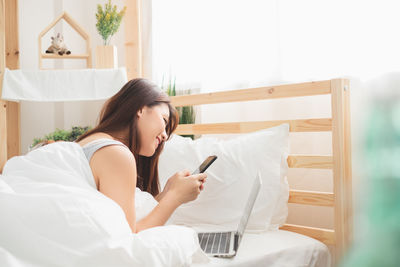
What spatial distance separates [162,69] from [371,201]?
6.47ft

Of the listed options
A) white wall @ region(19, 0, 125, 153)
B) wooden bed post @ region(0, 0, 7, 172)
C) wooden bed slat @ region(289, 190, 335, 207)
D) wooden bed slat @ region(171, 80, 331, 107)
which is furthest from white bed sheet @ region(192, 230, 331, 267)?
white wall @ region(19, 0, 125, 153)

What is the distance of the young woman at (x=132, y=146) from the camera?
0.94m

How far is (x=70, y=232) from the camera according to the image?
2.48 ft

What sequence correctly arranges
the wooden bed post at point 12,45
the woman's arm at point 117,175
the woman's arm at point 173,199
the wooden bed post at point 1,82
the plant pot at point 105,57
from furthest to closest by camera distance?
the wooden bed post at point 12,45, the plant pot at point 105,57, the wooden bed post at point 1,82, the woman's arm at point 173,199, the woman's arm at point 117,175

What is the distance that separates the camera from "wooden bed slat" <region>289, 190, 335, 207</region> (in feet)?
4.04

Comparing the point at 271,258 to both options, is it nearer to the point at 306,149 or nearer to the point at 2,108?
the point at 306,149

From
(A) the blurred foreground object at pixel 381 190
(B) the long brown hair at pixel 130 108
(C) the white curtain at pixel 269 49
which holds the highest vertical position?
(C) the white curtain at pixel 269 49

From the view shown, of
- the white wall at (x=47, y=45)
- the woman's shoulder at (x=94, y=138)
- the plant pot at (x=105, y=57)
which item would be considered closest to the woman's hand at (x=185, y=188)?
the woman's shoulder at (x=94, y=138)

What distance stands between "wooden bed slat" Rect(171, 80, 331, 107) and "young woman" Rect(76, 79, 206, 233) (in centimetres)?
36

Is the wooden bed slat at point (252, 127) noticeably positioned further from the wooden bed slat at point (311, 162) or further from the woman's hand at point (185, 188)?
the woman's hand at point (185, 188)

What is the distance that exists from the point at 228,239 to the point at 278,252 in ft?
0.47

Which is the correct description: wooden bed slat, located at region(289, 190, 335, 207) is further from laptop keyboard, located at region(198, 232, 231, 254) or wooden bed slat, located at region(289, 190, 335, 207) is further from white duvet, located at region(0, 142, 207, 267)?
white duvet, located at region(0, 142, 207, 267)

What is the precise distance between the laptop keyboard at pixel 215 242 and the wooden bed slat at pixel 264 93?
55 centimetres

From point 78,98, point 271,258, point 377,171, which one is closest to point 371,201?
point 377,171
